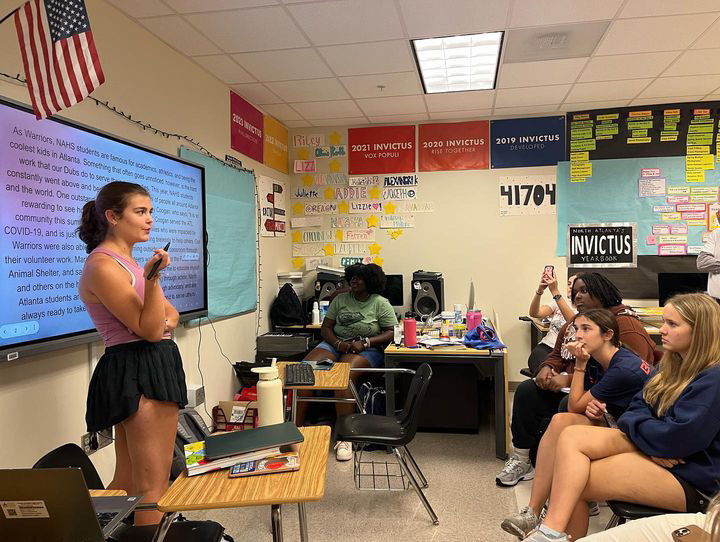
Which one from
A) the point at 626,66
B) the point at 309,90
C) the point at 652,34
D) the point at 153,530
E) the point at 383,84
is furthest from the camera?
the point at 309,90

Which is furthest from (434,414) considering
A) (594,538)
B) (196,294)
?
(594,538)

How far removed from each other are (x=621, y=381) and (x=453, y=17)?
2266 millimetres

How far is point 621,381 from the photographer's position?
229 centimetres

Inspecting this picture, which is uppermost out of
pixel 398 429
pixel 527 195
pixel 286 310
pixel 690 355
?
pixel 527 195

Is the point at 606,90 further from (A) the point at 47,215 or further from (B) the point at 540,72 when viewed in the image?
(A) the point at 47,215

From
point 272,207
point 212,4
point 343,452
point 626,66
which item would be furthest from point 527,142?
point 343,452

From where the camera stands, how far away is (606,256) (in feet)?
16.7

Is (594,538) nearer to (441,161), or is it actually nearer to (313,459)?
(313,459)

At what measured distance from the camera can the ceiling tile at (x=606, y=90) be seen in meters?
4.22

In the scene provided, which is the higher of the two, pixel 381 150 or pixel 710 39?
pixel 710 39

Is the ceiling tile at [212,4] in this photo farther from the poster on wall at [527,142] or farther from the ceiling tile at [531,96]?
the poster on wall at [527,142]

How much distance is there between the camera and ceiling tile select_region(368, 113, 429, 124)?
5.13 m

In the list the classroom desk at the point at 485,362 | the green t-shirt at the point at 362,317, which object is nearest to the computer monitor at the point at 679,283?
the classroom desk at the point at 485,362

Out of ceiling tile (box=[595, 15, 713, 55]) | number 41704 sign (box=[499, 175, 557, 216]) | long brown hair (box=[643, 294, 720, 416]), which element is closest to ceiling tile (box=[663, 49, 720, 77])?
ceiling tile (box=[595, 15, 713, 55])
